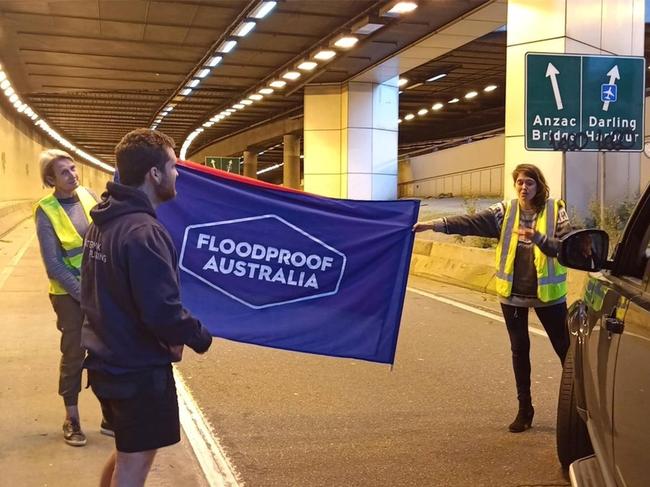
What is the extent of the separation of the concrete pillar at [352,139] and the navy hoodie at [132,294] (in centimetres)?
2165

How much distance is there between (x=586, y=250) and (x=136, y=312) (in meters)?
2.04

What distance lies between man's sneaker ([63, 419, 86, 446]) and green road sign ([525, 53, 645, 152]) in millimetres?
7039

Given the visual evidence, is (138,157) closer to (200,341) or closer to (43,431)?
(200,341)

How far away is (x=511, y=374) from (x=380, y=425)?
75.6 inches

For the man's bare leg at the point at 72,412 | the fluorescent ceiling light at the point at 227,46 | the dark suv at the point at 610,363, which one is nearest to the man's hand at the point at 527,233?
the dark suv at the point at 610,363

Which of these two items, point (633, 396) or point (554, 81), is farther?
point (554, 81)

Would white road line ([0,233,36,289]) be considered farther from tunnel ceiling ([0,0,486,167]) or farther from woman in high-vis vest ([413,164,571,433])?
woman in high-vis vest ([413,164,571,433])

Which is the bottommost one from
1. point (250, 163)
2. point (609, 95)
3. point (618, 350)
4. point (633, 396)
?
point (633, 396)

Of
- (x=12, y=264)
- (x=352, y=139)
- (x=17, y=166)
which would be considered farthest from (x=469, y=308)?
(x=17, y=166)

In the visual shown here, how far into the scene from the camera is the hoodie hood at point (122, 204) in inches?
112

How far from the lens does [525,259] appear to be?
5.07m

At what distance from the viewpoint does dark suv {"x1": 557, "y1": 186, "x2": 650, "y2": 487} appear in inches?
98.1

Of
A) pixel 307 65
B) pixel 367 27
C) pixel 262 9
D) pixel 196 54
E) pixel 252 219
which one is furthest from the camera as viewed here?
pixel 307 65


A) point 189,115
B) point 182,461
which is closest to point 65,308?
point 182,461
